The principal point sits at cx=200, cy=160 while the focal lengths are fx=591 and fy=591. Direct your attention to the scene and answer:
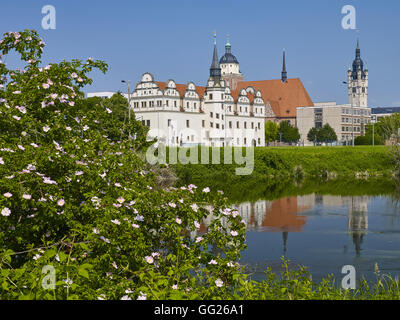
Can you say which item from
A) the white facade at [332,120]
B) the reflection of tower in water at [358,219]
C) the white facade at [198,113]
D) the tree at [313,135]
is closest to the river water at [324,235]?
the reflection of tower in water at [358,219]

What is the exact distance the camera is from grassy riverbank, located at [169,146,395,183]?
48969mm

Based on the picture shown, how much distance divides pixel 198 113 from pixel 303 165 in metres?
42.2

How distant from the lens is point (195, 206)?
26.5ft

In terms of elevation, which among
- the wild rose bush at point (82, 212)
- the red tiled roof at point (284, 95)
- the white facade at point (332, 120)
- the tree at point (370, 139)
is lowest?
the wild rose bush at point (82, 212)

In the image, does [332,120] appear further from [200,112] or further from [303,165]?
[303,165]

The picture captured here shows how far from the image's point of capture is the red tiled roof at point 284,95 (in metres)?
133

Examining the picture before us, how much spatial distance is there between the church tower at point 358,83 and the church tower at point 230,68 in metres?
53.9

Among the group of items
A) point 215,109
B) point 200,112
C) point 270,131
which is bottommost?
point 270,131

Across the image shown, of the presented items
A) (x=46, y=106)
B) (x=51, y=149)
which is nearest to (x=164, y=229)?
(x=51, y=149)

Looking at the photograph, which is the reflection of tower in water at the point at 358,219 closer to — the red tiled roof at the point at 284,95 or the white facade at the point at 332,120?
the white facade at the point at 332,120

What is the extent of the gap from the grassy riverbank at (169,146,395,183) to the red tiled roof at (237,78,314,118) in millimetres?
72618

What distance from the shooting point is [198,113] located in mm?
95375

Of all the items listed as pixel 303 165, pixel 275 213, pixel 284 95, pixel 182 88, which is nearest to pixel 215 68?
pixel 182 88

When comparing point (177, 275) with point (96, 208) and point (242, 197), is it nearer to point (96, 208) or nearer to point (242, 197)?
point (96, 208)
